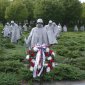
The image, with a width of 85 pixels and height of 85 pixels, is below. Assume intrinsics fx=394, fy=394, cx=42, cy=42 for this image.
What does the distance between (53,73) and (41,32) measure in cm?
277

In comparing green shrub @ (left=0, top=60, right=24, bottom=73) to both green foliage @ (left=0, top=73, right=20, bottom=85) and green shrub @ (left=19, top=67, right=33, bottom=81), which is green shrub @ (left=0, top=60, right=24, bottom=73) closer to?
green shrub @ (left=19, top=67, right=33, bottom=81)

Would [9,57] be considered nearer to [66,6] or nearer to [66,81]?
[66,81]

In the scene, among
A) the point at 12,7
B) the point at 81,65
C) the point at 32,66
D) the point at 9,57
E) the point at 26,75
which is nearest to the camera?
the point at 32,66

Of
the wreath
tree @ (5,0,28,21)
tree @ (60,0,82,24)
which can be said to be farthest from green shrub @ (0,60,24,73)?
tree @ (60,0,82,24)

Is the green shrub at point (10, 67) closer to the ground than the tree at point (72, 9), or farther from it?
closer to the ground

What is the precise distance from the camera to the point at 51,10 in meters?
59.4

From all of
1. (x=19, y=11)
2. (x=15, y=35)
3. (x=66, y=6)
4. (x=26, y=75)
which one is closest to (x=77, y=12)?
(x=66, y=6)

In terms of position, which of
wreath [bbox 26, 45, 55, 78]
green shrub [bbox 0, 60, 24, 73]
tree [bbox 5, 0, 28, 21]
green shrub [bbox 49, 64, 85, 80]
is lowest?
green shrub [bbox 49, 64, 85, 80]

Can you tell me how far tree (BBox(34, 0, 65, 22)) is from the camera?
59.3 m

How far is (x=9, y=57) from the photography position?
16.3m

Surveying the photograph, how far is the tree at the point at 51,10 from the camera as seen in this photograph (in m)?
59.3

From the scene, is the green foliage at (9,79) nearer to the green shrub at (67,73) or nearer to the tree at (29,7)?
the green shrub at (67,73)

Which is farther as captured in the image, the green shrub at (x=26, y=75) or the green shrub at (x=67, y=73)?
the green shrub at (x=67, y=73)

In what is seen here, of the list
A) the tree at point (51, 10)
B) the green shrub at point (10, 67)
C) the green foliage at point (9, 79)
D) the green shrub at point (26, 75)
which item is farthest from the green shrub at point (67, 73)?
the tree at point (51, 10)
